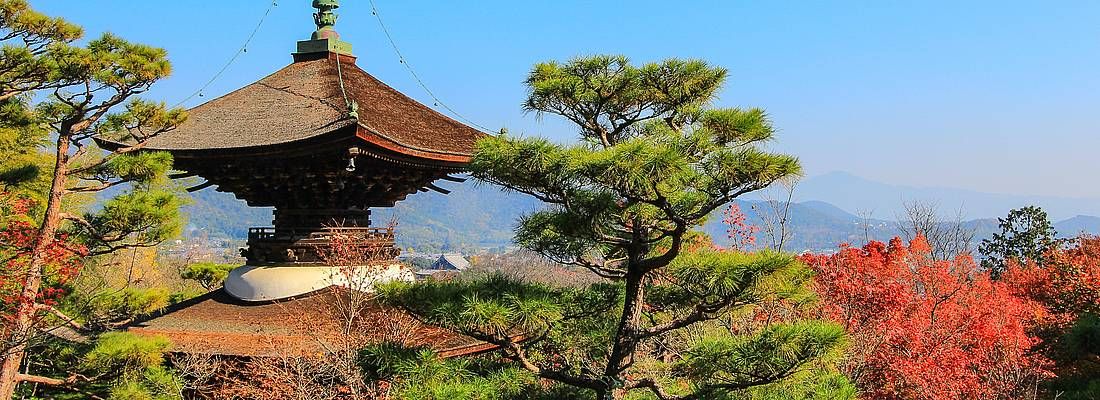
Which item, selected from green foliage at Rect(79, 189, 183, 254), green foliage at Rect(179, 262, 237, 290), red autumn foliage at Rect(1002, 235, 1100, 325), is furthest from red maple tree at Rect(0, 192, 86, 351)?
red autumn foliage at Rect(1002, 235, 1100, 325)

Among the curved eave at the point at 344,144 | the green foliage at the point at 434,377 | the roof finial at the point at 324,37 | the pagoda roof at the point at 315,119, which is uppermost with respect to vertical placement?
the roof finial at the point at 324,37

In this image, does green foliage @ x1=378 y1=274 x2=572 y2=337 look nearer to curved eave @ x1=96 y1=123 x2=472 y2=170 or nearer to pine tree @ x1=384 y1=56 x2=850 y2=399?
pine tree @ x1=384 y1=56 x2=850 y2=399

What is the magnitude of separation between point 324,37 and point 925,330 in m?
9.24

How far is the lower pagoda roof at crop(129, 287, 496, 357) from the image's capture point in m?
6.31

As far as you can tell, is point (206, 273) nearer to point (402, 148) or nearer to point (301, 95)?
point (301, 95)

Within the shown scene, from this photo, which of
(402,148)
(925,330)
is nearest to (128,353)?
(402,148)

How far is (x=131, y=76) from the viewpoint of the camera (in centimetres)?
640

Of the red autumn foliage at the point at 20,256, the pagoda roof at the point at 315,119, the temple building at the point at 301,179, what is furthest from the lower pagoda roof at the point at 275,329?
the pagoda roof at the point at 315,119

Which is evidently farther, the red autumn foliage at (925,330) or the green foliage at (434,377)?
the red autumn foliage at (925,330)

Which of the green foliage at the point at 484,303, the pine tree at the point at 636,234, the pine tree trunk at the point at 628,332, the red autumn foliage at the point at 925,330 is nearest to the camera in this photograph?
the pine tree at the point at 636,234

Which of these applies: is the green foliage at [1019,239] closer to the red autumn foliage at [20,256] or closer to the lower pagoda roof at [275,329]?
the lower pagoda roof at [275,329]

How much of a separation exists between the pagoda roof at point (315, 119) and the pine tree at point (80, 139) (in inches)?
11.4

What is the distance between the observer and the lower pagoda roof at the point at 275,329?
631cm

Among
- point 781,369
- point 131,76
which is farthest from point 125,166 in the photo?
point 781,369
